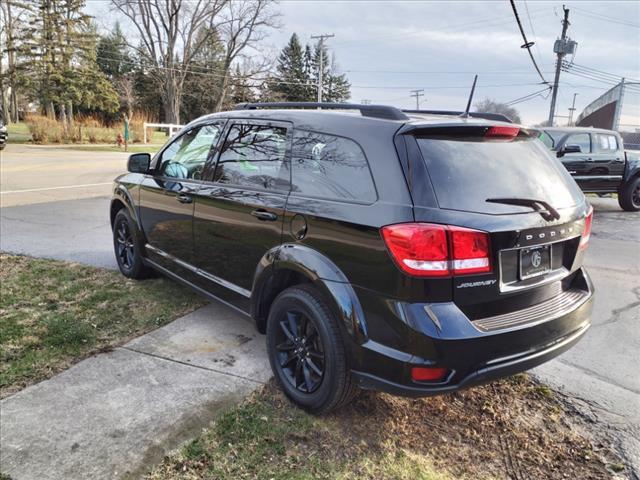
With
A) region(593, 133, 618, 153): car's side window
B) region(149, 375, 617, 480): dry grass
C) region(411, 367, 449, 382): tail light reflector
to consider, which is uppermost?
region(593, 133, 618, 153): car's side window

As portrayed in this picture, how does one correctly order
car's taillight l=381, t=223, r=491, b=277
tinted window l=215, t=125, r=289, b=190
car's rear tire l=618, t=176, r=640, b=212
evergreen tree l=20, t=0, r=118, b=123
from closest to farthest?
car's taillight l=381, t=223, r=491, b=277 → tinted window l=215, t=125, r=289, b=190 → car's rear tire l=618, t=176, r=640, b=212 → evergreen tree l=20, t=0, r=118, b=123

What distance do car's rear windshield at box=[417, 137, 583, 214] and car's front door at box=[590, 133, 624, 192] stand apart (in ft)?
28.6

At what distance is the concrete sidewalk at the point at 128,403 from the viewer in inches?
95.1

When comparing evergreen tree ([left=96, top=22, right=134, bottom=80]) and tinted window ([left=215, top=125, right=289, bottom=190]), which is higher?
evergreen tree ([left=96, top=22, right=134, bottom=80])

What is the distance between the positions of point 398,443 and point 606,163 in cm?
1015

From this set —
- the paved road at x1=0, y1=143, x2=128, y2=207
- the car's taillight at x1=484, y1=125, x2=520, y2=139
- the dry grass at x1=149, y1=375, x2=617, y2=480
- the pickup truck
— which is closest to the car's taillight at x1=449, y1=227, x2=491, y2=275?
the car's taillight at x1=484, y1=125, x2=520, y2=139

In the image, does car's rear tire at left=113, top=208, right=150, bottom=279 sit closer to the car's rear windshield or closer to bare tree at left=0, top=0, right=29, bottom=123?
the car's rear windshield

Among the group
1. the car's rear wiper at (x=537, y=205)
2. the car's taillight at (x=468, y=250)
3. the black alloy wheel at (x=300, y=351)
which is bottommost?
the black alloy wheel at (x=300, y=351)

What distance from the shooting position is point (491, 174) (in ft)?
8.36

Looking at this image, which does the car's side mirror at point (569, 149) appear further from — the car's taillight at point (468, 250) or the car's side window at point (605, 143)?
the car's taillight at point (468, 250)

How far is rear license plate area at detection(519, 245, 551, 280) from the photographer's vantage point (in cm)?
244

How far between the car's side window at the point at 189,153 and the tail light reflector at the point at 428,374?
2365 mm

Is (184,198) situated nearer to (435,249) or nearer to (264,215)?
(264,215)

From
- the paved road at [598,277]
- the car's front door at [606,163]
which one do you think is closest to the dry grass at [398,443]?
the paved road at [598,277]
